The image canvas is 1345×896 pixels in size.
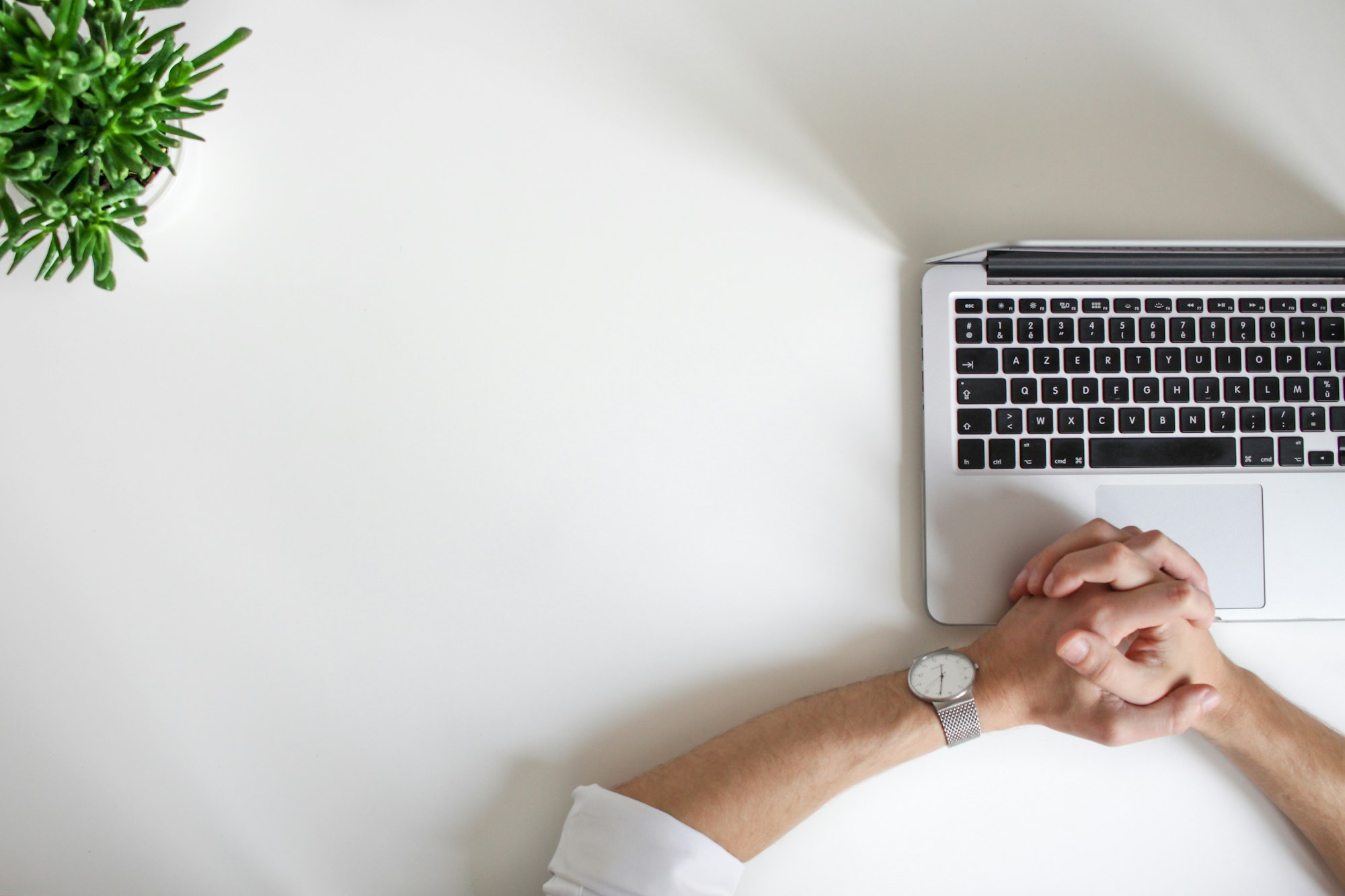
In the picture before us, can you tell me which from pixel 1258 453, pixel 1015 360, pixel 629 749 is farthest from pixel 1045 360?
pixel 629 749

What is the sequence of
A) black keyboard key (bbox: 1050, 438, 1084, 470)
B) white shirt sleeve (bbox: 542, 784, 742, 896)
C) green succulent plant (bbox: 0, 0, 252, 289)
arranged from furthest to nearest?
black keyboard key (bbox: 1050, 438, 1084, 470), white shirt sleeve (bbox: 542, 784, 742, 896), green succulent plant (bbox: 0, 0, 252, 289)

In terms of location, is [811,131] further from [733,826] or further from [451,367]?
[733,826]

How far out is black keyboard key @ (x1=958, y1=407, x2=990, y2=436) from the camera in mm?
857

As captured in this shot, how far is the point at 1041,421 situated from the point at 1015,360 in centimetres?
7

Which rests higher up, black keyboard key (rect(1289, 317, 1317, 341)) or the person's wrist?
black keyboard key (rect(1289, 317, 1317, 341))

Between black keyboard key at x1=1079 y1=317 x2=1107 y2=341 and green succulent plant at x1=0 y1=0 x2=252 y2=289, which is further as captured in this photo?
black keyboard key at x1=1079 y1=317 x2=1107 y2=341

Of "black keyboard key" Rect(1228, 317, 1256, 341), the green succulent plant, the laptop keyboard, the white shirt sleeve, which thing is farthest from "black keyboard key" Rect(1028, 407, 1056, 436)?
the green succulent plant

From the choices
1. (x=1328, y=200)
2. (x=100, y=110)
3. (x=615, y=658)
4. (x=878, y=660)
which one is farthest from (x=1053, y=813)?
(x=100, y=110)

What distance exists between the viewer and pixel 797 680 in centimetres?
88

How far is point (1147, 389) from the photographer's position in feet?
2.80

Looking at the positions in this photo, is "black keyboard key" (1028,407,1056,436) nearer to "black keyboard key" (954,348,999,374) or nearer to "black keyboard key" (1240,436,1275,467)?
"black keyboard key" (954,348,999,374)

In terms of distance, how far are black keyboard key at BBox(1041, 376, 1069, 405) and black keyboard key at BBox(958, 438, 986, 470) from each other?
3.2 inches

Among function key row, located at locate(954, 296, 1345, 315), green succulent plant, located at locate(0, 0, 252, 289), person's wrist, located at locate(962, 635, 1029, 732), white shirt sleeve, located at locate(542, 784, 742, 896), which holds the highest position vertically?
green succulent plant, located at locate(0, 0, 252, 289)

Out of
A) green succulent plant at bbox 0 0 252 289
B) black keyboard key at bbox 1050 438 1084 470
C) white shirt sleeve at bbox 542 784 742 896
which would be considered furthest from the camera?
black keyboard key at bbox 1050 438 1084 470
